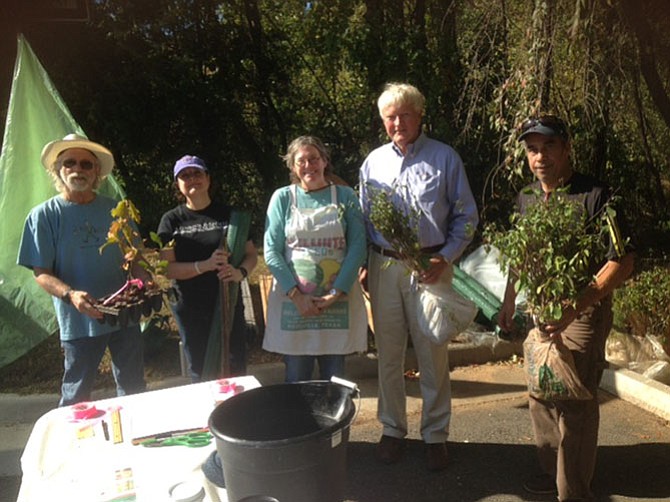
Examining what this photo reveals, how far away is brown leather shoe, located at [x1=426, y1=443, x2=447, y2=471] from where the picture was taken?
3.39 meters

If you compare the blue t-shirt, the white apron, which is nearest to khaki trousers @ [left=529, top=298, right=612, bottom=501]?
the white apron

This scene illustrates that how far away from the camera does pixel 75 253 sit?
306 centimetres

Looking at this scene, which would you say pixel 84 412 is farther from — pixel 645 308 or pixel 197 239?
pixel 645 308

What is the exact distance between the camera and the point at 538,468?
339 centimetres

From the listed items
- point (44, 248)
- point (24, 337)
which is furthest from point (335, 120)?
point (44, 248)

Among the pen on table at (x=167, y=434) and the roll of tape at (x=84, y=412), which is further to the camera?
the roll of tape at (x=84, y=412)

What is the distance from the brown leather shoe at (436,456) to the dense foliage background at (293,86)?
3.20 meters

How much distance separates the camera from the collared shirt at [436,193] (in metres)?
3.19

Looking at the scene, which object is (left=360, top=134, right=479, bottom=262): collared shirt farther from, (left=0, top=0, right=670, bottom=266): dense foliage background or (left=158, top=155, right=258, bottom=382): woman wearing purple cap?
(left=0, top=0, right=670, bottom=266): dense foliage background

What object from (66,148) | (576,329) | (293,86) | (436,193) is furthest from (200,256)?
(293,86)

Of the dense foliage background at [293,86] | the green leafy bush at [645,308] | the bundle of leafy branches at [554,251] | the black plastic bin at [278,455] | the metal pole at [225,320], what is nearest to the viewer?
the black plastic bin at [278,455]

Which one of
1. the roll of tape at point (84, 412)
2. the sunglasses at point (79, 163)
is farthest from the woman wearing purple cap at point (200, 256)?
the roll of tape at point (84, 412)

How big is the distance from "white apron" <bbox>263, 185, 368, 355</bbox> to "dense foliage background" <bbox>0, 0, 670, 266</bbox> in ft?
9.65

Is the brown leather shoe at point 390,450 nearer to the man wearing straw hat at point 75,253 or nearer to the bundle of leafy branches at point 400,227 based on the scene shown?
the bundle of leafy branches at point 400,227
